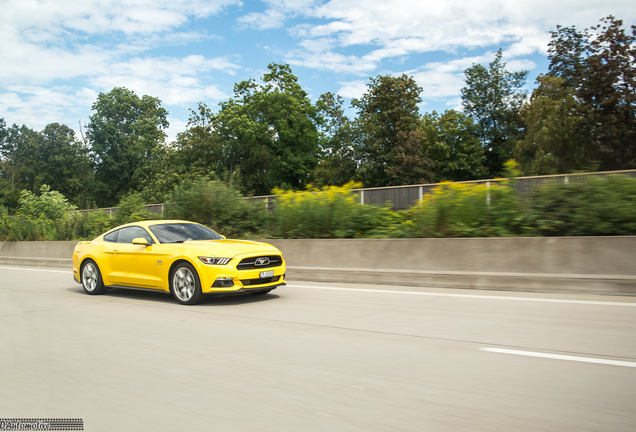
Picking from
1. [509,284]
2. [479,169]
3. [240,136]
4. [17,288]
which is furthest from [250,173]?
[509,284]

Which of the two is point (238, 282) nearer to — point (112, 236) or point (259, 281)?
point (259, 281)

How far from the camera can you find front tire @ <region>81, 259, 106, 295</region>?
1079cm

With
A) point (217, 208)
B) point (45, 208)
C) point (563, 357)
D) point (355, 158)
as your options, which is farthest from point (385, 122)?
point (563, 357)

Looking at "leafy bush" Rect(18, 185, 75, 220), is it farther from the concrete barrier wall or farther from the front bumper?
the front bumper

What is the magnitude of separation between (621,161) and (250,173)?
36670 millimetres

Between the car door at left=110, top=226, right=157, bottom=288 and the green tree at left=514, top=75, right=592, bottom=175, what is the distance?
36.0 meters

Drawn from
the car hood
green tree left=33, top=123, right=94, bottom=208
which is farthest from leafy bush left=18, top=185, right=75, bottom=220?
green tree left=33, top=123, right=94, bottom=208

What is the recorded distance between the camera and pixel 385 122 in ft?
170

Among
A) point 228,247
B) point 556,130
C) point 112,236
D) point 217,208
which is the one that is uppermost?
point 556,130

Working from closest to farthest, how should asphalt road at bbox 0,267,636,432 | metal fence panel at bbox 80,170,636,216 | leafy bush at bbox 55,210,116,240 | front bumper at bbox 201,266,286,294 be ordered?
asphalt road at bbox 0,267,636,432 < front bumper at bbox 201,266,286,294 < metal fence panel at bbox 80,170,636,216 < leafy bush at bbox 55,210,116,240

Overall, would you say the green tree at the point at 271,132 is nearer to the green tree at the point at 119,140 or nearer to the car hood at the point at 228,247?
the green tree at the point at 119,140

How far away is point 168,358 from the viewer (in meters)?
5.54

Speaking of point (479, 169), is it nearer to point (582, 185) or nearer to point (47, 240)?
point (47, 240)

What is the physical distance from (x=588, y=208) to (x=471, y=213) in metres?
2.36
